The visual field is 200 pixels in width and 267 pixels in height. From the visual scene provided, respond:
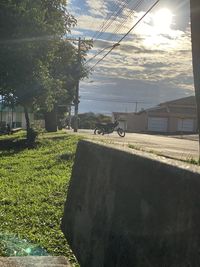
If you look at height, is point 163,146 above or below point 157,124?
below

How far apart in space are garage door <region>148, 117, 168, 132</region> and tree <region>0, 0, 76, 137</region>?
4229 cm

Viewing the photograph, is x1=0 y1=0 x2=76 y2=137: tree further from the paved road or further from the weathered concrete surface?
the weathered concrete surface

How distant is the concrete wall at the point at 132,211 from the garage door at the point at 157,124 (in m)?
60.0

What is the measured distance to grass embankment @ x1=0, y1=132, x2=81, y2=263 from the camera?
5973mm

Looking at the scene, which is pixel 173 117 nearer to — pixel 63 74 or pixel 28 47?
pixel 63 74

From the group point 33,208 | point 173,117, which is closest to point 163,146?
point 33,208

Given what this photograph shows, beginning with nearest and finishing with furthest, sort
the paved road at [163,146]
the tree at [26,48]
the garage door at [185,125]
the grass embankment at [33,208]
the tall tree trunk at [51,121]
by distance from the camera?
the grass embankment at [33,208]
the paved road at [163,146]
the tree at [26,48]
the tall tree trunk at [51,121]
the garage door at [185,125]

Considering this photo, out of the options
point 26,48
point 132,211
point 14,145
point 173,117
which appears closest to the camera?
point 132,211

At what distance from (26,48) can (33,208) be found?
14505 millimetres

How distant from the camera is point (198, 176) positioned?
10.1 ft

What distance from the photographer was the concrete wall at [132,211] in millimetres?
3168

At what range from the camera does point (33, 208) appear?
798cm

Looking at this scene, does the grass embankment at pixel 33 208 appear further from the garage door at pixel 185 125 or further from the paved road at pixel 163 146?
the garage door at pixel 185 125

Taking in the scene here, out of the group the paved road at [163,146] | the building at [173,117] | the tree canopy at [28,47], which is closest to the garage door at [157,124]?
the building at [173,117]
